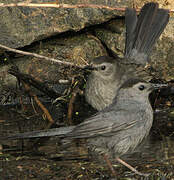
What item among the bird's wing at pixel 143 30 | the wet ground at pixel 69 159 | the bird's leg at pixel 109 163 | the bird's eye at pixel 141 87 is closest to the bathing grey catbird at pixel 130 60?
the bird's wing at pixel 143 30

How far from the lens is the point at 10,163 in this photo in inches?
197

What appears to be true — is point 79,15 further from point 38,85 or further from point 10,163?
point 10,163

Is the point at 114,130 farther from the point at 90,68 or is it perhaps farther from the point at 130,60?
the point at 130,60

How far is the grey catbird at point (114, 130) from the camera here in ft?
15.6

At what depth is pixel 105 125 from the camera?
15.6 ft

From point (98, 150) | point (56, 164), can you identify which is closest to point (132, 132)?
point (98, 150)

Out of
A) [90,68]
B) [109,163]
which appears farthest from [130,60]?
[109,163]

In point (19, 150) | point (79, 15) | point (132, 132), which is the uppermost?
point (79, 15)

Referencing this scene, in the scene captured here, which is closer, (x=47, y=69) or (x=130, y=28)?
(x=130, y=28)

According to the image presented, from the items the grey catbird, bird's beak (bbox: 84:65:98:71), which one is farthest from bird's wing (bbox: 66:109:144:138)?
bird's beak (bbox: 84:65:98:71)

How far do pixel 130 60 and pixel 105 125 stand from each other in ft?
8.23

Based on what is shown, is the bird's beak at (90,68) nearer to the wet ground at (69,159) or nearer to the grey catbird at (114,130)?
the wet ground at (69,159)

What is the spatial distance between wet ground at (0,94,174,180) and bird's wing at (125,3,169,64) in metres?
1.31

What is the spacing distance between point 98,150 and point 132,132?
453 mm
